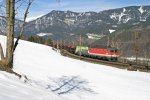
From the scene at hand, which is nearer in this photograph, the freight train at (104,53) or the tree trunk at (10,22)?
the tree trunk at (10,22)

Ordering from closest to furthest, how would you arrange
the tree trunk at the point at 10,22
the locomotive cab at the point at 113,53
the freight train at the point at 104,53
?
1. the tree trunk at the point at 10,22
2. the locomotive cab at the point at 113,53
3. the freight train at the point at 104,53

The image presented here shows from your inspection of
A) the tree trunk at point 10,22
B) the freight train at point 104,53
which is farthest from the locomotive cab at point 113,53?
the tree trunk at point 10,22

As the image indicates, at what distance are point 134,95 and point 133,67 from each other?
20892 millimetres

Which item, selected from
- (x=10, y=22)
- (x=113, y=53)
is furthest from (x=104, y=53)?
(x=10, y=22)

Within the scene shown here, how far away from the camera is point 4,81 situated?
1006 centimetres

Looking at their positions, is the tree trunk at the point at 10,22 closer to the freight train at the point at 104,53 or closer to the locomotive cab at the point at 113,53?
the freight train at the point at 104,53

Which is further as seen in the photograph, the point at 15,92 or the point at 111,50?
the point at 111,50

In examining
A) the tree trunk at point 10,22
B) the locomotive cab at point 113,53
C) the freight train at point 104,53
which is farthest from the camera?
the freight train at point 104,53

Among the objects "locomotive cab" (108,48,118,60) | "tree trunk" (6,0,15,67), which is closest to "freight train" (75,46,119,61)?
"locomotive cab" (108,48,118,60)

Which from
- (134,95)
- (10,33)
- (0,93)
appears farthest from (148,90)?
(0,93)

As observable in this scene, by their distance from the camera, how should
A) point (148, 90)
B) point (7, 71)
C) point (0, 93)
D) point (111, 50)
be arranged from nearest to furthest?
point (0, 93) < point (7, 71) < point (148, 90) < point (111, 50)

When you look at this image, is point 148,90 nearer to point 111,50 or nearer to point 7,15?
point 7,15

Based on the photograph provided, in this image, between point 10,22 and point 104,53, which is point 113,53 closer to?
point 104,53

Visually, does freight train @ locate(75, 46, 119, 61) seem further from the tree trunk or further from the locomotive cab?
the tree trunk
